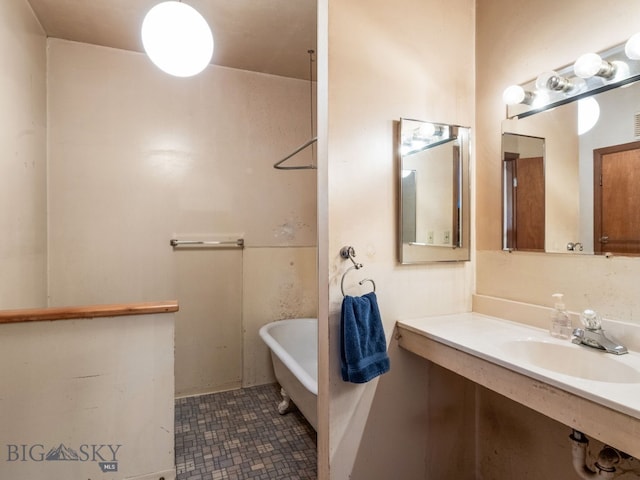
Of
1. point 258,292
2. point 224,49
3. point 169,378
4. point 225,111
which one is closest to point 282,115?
point 225,111

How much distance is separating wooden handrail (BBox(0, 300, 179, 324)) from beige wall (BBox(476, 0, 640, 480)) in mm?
1652

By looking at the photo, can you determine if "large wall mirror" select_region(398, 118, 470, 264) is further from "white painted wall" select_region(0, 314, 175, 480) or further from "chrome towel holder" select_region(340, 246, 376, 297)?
"white painted wall" select_region(0, 314, 175, 480)

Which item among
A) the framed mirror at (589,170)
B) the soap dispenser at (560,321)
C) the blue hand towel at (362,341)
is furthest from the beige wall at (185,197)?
the soap dispenser at (560,321)

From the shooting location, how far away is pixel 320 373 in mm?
1559

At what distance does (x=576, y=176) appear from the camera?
1397mm

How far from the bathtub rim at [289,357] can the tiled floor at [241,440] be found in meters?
0.43

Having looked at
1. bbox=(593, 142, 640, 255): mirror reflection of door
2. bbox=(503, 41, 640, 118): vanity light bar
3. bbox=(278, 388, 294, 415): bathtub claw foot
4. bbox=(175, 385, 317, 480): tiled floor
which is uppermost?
bbox=(503, 41, 640, 118): vanity light bar

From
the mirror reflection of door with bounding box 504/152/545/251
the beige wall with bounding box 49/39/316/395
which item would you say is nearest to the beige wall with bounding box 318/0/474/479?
the mirror reflection of door with bounding box 504/152/545/251

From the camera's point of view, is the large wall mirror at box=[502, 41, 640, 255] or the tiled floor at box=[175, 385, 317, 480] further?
the tiled floor at box=[175, 385, 317, 480]

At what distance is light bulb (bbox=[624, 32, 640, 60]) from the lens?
3.76 feet

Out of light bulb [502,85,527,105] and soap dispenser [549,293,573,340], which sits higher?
light bulb [502,85,527,105]

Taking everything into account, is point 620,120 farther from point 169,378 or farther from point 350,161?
point 169,378

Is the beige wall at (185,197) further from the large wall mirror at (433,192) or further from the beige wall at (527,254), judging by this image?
the beige wall at (527,254)

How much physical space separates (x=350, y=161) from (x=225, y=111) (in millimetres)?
1817
